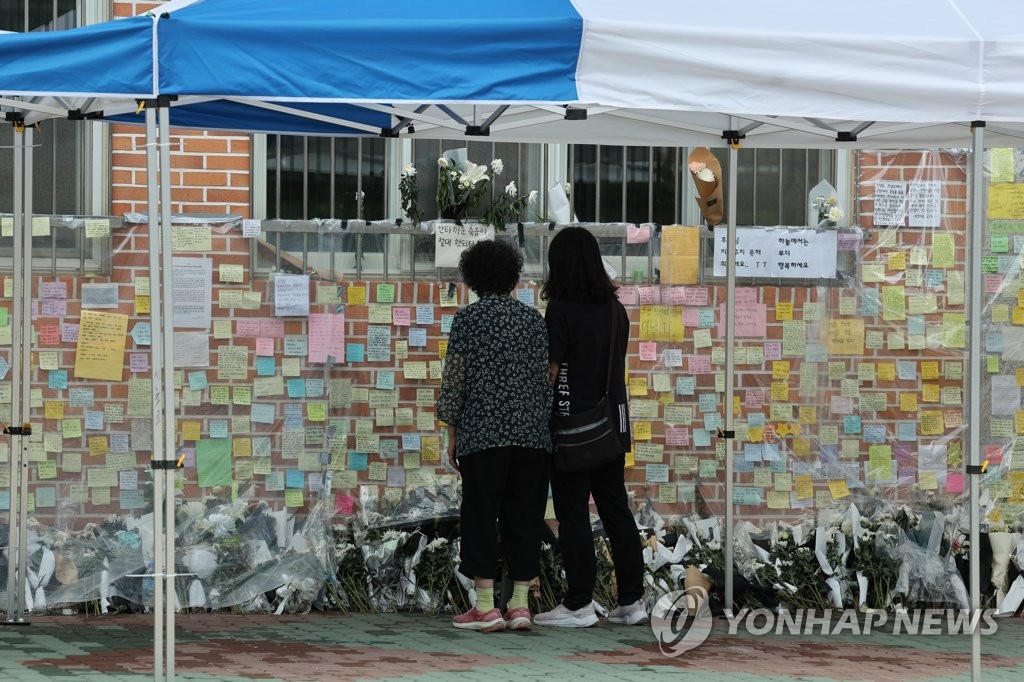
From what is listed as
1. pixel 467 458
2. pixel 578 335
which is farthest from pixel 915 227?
pixel 467 458

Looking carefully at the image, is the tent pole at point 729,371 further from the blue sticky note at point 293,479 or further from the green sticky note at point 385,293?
the blue sticky note at point 293,479

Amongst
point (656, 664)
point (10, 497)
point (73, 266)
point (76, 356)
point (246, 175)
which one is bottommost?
point (656, 664)

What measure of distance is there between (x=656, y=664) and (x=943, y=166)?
3.29 metres

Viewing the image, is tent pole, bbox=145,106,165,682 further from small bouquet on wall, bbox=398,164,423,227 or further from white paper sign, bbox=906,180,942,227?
white paper sign, bbox=906,180,942,227

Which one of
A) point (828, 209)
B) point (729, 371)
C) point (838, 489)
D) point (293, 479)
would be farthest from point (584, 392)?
point (828, 209)

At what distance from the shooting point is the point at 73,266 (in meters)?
6.66

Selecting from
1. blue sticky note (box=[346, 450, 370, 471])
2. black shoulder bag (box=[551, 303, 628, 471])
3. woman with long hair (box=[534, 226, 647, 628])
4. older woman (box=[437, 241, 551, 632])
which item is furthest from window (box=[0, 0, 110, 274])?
black shoulder bag (box=[551, 303, 628, 471])

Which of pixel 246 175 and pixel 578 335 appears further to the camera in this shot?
pixel 246 175

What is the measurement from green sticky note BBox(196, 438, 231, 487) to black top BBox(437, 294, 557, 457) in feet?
3.61

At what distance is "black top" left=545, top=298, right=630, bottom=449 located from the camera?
6.19 m

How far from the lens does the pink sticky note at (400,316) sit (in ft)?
22.7

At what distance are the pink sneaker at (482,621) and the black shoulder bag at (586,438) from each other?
70cm

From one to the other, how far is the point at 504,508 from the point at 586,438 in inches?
19.0

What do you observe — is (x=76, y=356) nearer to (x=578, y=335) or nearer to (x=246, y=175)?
(x=246, y=175)
